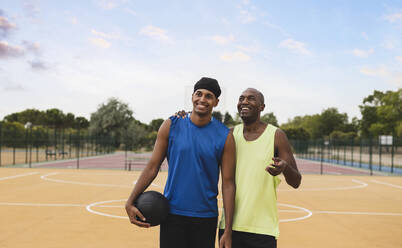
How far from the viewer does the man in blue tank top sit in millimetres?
2742

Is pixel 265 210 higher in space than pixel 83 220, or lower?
Answer: higher

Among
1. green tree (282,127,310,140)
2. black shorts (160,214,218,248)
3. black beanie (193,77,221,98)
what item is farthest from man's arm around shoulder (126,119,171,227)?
green tree (282,127,310,140)

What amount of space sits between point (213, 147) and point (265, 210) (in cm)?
65

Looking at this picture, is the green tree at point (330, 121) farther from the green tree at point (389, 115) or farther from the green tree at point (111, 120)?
the green tree at point (111, 120)

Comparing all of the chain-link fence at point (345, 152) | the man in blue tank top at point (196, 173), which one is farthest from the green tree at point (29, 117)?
the man in blue tank top at point (196, 173)

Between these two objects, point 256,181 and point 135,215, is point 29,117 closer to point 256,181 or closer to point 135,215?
point 135,215

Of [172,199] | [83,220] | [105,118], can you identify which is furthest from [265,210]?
[105,118]

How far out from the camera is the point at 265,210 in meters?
2.93

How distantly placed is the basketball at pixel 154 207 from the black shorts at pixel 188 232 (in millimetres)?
91

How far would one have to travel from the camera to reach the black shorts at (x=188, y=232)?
274 cm

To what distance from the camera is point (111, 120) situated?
6500 centimetres

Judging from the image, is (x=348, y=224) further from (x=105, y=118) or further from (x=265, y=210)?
(x=105, y=118)

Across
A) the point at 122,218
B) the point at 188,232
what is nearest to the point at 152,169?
the point at 188,232

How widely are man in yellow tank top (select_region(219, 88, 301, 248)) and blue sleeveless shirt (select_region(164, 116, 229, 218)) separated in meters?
0.21
